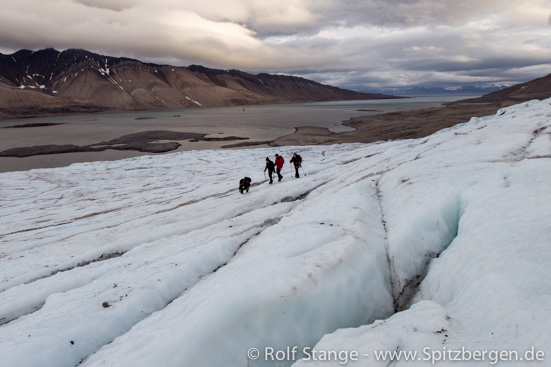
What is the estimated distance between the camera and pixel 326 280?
8.18 metres

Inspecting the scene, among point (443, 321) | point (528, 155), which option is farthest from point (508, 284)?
point (528, 155)

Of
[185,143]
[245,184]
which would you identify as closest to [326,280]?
[245,184]

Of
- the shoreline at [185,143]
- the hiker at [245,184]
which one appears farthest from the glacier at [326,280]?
the shoreline at [185,143]

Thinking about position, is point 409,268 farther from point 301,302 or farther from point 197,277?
point 197,277

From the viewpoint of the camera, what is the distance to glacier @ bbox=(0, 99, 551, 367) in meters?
6.05

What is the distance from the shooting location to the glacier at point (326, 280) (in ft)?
19.9

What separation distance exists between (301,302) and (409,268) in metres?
3.78

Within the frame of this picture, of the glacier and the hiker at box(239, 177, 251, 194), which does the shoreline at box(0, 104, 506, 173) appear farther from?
the glacier

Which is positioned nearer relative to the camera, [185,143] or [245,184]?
[245,184]

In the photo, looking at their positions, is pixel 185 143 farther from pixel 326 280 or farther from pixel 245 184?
pixel 326 280

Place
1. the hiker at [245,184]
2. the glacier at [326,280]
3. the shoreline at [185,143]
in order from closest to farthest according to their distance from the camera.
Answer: the glacier at [326,280] → the hiker at [245,184] → the shoreline at [185,143]

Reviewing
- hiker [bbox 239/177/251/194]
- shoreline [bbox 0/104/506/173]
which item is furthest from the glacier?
shoreline [bbox 0/104/506/173]

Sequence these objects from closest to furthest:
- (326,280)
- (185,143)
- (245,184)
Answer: (326,280) → (245,184) → (185,143)

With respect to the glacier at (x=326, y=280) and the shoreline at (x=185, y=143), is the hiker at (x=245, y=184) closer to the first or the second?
the glacier at (x=326, y=280)
